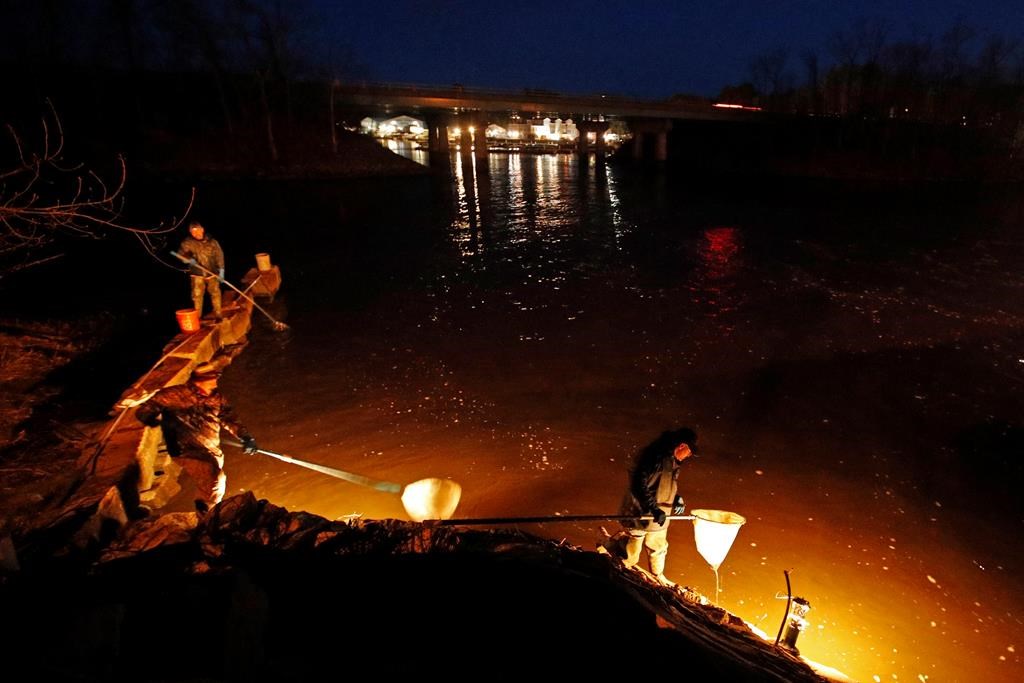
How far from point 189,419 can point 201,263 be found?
245 inches

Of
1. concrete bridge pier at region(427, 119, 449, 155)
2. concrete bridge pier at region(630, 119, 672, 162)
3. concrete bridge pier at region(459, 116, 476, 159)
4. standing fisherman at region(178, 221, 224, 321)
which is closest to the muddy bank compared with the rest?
standing fisherman at region(178, 221, 224, 321)

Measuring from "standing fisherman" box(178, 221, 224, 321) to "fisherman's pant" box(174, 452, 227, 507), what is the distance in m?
5.72

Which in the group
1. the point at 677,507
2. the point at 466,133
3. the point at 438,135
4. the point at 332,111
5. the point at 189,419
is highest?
the point at 332,111

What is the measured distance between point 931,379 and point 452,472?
8.82 metres

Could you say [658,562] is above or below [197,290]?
below

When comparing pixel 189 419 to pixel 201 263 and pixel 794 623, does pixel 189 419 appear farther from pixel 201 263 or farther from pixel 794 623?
pixel 201 263

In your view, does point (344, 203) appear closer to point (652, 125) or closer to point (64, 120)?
point (64, 120)

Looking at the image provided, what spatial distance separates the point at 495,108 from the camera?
5500 cm

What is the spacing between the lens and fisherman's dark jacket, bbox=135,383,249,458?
18.4 ft

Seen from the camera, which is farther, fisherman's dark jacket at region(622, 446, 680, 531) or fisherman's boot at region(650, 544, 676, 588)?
fisherman's boot at region(650, 544, 676, 588)

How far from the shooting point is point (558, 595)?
11.9 feet

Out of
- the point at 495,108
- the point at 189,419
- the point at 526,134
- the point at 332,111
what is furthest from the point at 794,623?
the point at 526,134

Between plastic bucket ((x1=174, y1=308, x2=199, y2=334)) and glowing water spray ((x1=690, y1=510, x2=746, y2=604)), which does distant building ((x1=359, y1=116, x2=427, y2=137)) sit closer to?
plastic bucket ((x1=174, y1=308, x2=199, y2=334))

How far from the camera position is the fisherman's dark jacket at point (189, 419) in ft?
18.4
